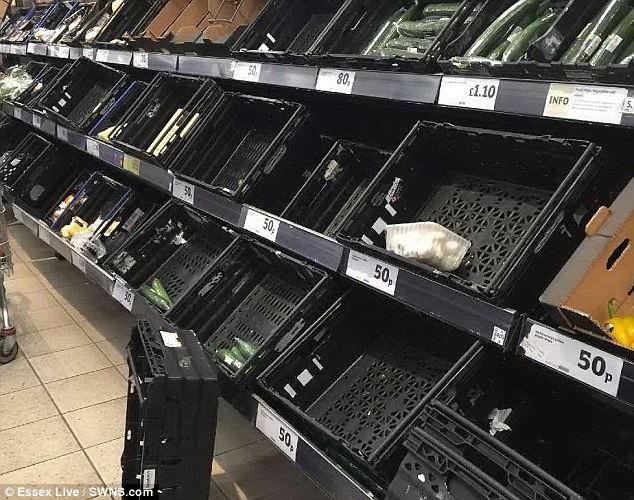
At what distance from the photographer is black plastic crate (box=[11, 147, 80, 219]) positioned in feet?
12.1

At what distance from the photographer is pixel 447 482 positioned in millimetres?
1070

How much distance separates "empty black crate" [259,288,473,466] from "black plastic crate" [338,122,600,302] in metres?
0.27

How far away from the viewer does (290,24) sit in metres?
2.24

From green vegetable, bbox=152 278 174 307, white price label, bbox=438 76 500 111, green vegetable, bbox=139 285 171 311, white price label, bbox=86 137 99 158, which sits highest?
white price label, bbox=438 76 500 111

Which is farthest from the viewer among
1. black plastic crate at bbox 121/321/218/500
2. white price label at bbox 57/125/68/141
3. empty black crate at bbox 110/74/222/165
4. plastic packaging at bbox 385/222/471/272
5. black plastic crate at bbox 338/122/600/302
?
white price label at bbox 57/125/68/141

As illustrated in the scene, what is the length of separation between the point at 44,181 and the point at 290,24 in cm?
221

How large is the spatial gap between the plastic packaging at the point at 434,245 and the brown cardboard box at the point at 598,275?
319 mm

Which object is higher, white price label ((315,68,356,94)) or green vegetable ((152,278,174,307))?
white price label ((315,68,356,94))

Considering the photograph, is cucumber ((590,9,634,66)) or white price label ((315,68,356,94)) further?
white price label ((315,68,356,94))

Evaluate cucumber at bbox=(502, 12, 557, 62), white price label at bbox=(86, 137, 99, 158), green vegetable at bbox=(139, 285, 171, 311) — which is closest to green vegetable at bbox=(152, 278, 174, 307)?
green vegetable at bbox=(139, 285, 171, 311)

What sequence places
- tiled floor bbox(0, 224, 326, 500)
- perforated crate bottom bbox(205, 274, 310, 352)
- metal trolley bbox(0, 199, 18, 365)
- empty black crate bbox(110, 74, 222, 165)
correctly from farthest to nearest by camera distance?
metal trolley bbox(0, 199, 18, 365)
empty black crate bbox(110, 74, 222, 165)
tiled floor bbox(0, 224, 326, 500)
perforated crate bottom bbox(205, 274, 310, 352)

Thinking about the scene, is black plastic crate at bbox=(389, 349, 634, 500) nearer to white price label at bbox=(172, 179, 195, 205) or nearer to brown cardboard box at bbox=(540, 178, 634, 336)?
brown cardboard box at bbox=(540, 178, 634, 336)

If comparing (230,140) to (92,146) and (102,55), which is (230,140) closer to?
(92,146)

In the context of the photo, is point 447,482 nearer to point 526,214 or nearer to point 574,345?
point 574,345
